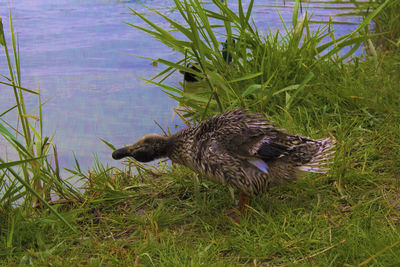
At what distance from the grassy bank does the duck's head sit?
285mm

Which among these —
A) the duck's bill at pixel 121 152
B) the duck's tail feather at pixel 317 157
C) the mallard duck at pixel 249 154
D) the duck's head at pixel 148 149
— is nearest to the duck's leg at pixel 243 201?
the mallard duck at pixel 249 154

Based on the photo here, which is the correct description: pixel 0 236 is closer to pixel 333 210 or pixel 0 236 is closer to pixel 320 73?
pixel 333 210

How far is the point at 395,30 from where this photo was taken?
5703mm

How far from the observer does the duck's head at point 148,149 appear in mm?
3471

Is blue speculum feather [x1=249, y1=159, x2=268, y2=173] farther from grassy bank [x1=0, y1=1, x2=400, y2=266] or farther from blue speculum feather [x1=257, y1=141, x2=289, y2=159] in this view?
grassy bank [x1=0, y1=1, x2=400, y2=266]

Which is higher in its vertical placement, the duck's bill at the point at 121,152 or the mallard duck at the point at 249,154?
the mallard duck at the point at 249,154

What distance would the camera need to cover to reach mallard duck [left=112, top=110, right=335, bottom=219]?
305cm

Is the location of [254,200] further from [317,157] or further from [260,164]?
[317,157]

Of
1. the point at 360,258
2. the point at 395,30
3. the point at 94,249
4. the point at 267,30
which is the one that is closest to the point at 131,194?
the point at 94,249

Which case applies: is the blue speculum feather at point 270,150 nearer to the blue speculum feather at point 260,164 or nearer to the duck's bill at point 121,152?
the blue speculum feather at point 260,164

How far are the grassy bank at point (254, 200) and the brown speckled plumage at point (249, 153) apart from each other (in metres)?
0.23

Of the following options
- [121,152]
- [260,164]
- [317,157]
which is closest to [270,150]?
[260,164]

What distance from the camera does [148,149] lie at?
3.48 meters

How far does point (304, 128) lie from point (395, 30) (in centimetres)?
245
